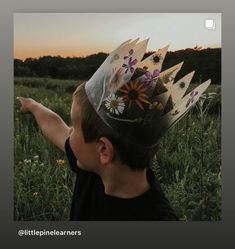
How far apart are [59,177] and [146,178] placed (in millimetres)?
489

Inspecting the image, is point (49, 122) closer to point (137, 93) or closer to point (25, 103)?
point (25, 103)

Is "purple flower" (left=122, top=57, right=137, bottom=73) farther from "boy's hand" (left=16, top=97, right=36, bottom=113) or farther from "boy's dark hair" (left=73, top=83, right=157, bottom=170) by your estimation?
"boy's hand" (left=16, top=97, right=36, bottom=113)

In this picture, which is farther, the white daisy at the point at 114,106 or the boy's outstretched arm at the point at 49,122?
the boy's outstretched arm at the point at 49,122

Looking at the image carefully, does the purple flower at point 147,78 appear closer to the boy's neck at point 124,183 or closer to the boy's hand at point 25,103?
the boy's neck at point 124,183

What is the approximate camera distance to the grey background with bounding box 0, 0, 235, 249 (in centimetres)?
704

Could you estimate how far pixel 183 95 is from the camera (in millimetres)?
7051

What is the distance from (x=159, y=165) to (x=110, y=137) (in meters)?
0.33

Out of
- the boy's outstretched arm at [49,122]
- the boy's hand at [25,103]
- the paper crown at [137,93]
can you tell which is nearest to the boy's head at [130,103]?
the paper crown at [137,93]

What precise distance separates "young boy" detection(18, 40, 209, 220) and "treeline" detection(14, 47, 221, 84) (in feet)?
0.15

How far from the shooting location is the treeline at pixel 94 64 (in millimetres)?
7039

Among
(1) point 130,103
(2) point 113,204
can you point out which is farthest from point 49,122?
(2) point 113,204

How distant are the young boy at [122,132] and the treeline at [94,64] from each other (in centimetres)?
5

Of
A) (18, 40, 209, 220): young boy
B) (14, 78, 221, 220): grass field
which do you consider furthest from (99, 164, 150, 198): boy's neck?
(14, 78, 221, 220): grass field
